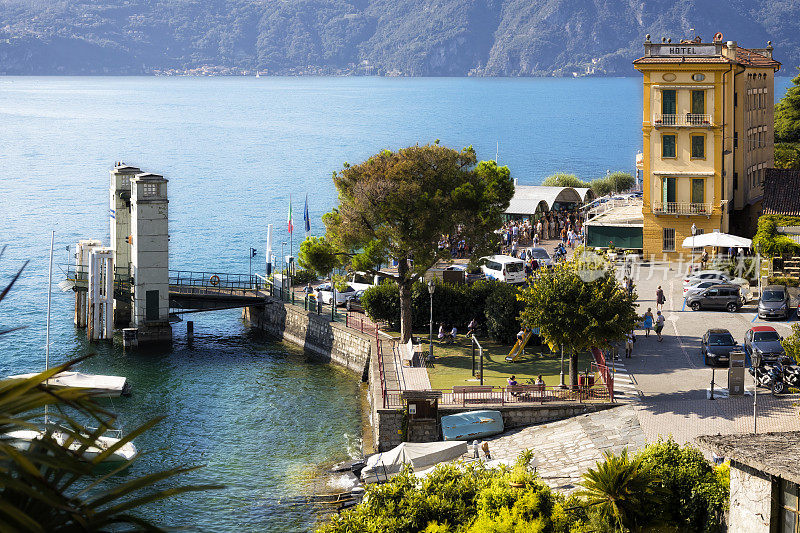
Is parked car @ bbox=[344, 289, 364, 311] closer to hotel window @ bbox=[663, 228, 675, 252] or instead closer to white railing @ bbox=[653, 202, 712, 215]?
white railing @ bbox=[653, 202, 712, 215]

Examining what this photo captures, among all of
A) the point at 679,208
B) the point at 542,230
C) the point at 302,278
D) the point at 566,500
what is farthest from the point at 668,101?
the point at 566,500

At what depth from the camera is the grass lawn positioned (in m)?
32.9

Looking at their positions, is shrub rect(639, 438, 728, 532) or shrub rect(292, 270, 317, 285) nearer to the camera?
shrub rect(639, 438, 728, 532)

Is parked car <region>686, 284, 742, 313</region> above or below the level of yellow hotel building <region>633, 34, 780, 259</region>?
below

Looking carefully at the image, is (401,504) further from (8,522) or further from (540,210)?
(540,210)

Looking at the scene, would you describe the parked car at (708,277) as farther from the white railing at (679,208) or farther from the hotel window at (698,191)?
the hotel window at (698,191)

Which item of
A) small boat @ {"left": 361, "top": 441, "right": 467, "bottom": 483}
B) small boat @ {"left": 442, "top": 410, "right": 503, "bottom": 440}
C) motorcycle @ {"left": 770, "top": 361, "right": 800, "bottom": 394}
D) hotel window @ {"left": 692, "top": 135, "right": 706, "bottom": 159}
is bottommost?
small boat @ {"left": 361, "top": 441, "right": 467, "bottom": 483}

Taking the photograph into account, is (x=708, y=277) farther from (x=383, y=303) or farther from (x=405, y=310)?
(x=383, y=303)

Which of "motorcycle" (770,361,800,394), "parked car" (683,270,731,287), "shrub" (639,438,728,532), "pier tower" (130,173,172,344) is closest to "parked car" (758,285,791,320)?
"parked car" (683,270,731,287)

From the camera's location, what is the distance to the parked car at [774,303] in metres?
37.4

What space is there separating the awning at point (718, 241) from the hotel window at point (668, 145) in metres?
5.88

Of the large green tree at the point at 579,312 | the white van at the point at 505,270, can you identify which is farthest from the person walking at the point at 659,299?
the large green tree at the point at 579,312

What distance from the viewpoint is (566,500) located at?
20.4 meters

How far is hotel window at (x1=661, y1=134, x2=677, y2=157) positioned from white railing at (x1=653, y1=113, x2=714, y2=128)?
647 millimetres
